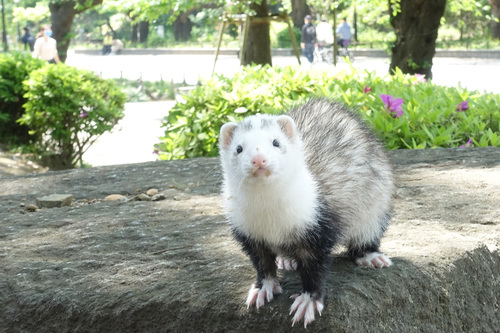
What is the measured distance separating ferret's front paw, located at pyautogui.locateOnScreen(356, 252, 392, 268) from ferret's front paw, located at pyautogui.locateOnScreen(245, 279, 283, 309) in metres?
0.45

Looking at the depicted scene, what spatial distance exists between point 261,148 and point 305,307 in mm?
566

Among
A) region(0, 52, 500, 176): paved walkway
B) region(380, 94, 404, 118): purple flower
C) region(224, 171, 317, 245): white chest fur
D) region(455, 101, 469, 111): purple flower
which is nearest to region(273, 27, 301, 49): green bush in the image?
region(0, 52, 500, 176): paved walkway

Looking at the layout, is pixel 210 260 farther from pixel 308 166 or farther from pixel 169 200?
pixel 169 200

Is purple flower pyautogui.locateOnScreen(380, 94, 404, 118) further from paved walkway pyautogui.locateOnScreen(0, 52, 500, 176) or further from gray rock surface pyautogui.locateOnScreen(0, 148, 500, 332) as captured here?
gray rock surface pyautogui.locateOnScreen(0, 148, 500, 332)

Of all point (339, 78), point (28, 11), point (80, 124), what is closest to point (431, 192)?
point (339, 78)

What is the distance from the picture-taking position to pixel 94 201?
14.5ft

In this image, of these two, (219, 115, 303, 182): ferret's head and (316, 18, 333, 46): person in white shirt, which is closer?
(219, 115, 303, 182): ferret's head

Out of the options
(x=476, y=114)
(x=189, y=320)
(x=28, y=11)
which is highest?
(x=28, y=11)

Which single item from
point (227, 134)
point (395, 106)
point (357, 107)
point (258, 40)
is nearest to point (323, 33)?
point (258, 40)

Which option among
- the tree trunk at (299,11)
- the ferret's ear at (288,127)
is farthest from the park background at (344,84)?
the tree trunk at (299,11)

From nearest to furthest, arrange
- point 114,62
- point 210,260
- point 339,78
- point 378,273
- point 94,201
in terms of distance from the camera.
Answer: point 378,273, point 210,260, point 94,201, point 339,78, point 114,62

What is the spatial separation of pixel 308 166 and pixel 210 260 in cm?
65

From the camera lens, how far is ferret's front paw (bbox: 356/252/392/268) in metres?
2.69

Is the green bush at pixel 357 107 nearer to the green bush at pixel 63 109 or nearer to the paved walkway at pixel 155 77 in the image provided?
the paved walkway at pixel 155 77
